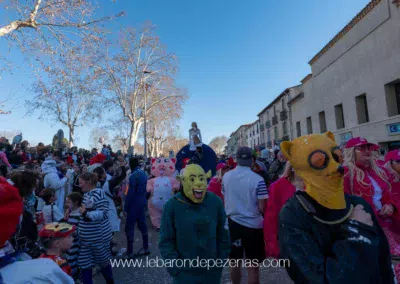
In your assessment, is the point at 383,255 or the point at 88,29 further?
the point at 88,29

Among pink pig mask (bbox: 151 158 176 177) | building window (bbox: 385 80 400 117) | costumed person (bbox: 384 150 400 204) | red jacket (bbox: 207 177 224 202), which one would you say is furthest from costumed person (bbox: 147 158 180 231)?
building window (bbox: 385 80 400 117)

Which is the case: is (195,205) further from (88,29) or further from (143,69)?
(143,69)

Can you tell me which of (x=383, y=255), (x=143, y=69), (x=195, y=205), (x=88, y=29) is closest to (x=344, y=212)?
(x=383, y=255)

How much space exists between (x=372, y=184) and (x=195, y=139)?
112 inches

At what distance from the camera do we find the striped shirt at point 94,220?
10.1 ft

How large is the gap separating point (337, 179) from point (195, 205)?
1.34 metres

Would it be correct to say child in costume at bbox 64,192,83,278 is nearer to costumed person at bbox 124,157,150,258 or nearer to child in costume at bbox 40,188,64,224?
child in costume at bbox 40,188,64,224

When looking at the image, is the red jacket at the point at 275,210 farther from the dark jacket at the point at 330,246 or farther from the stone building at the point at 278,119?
the stone building at the point at 278,119

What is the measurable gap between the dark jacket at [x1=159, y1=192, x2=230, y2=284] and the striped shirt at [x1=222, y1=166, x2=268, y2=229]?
783 mm

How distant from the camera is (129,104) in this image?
22625mm

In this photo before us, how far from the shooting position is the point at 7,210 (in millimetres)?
980

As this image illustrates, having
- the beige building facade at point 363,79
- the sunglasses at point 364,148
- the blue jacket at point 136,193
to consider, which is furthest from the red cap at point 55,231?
the beige building facade at point 363,79

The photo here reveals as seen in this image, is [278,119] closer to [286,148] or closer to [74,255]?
[74,255]

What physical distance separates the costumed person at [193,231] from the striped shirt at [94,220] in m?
1.44
